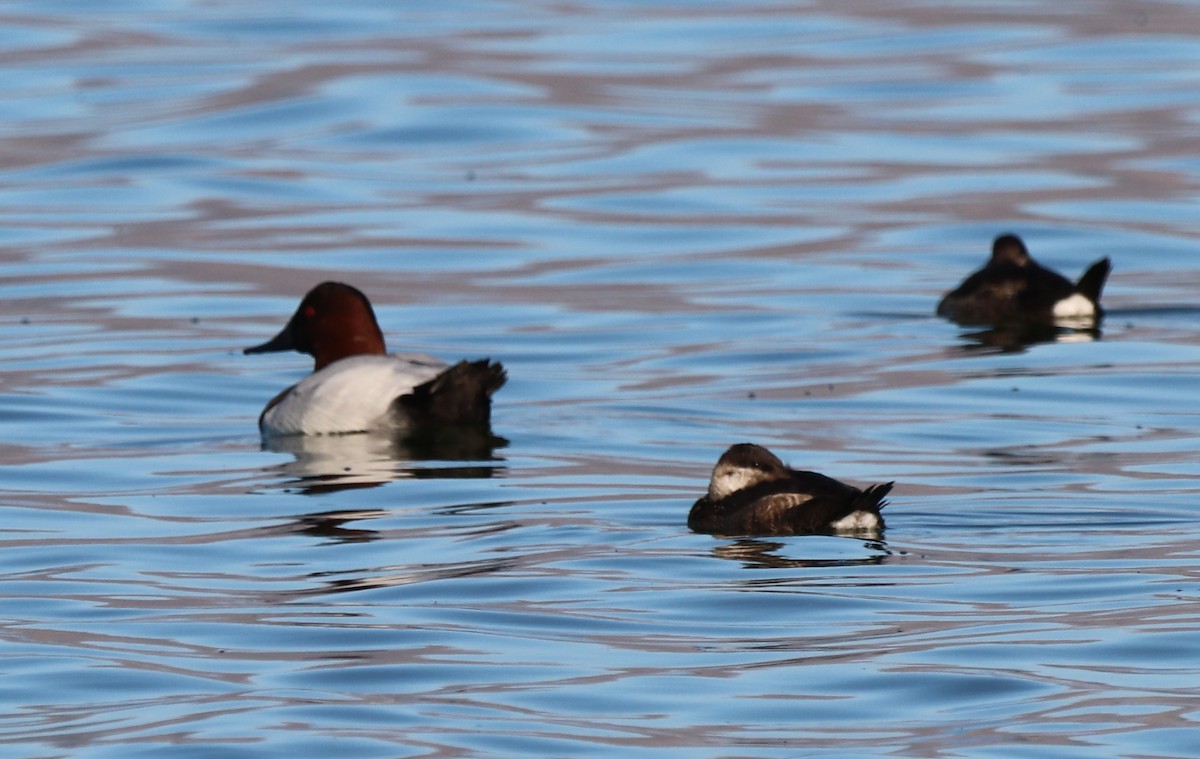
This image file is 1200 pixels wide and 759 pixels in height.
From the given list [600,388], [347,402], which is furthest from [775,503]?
[600,388]

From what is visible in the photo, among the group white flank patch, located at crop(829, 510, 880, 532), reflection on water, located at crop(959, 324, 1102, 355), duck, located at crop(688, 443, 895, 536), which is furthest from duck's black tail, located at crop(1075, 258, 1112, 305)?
white flank patch, located at crop(829, 510, 880, 532)

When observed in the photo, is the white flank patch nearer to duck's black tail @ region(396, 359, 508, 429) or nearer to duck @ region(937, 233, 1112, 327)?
duck's black tail @ region(396, 359, 508, 429)

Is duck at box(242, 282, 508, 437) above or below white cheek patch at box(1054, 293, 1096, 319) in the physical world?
below

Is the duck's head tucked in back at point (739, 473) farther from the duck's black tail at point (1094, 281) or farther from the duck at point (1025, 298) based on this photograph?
the duck's black tail at point (1094, 281)

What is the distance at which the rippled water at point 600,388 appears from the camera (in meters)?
7.57

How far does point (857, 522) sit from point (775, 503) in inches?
13.9

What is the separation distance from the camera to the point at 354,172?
1024 inches

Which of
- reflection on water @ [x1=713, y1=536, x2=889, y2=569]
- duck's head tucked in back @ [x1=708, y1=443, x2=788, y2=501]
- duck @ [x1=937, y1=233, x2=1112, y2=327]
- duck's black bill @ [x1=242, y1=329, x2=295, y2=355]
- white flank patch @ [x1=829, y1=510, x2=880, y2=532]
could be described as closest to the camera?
reflection on water @ [x1=713, y1=536, x2=889, y2=569]

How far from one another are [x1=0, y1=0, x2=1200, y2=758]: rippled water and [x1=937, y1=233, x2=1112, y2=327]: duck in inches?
15.5

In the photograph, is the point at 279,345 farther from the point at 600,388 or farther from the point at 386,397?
the point at 600,388

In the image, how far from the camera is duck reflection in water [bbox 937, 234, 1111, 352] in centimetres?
1742

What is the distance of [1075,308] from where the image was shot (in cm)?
1762

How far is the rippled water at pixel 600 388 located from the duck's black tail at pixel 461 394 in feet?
0.93

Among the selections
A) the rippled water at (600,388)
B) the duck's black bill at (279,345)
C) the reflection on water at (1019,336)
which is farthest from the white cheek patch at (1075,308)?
the duck's black bill at (279,345)
